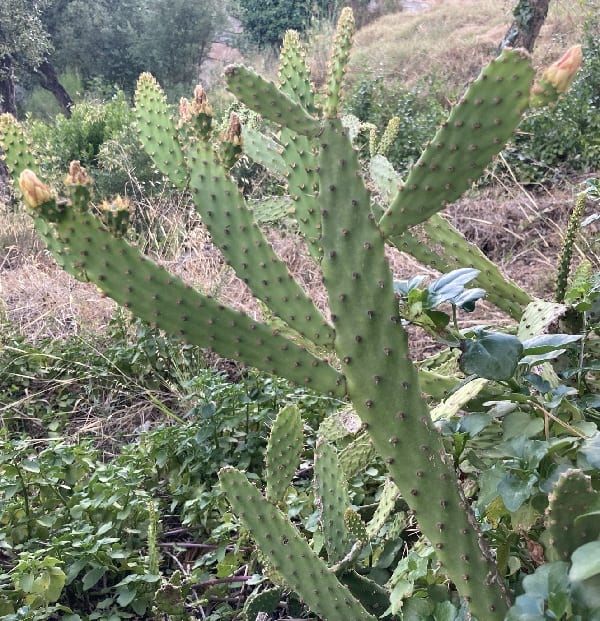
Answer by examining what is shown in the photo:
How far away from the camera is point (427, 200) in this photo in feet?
3.44

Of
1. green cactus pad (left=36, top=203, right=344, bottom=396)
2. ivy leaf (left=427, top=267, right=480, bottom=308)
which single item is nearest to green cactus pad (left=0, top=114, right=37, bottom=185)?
green cactus pad (left=36, top=203, right=344, bottom=396)

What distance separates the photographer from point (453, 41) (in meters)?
10.6

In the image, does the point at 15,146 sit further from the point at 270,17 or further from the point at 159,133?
the point at 270,17

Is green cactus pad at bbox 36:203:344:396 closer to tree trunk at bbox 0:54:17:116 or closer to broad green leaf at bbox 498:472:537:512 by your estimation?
broad green leaf at bbox 498:472:537:512

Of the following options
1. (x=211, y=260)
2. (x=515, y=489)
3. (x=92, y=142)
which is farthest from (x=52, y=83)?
(x=515, y=489)

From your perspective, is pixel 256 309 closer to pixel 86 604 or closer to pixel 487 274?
pixel 487 274

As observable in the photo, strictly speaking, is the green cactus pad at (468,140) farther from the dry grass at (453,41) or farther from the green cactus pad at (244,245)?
the dry grass at (453,41)

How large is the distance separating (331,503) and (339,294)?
1.93 ft

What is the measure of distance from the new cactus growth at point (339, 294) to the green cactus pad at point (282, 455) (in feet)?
0.60

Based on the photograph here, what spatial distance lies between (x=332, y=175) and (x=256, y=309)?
286 centimetres

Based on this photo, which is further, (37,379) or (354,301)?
(37,379)

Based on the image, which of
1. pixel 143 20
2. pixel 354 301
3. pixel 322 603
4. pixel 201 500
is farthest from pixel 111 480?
pixel 143 20

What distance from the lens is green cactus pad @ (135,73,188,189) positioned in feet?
8.29

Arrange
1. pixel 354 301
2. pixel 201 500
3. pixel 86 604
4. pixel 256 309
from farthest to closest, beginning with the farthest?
pixel 256 309 → pixel 201 500 → pixel 86 604 → pixel 354 301
